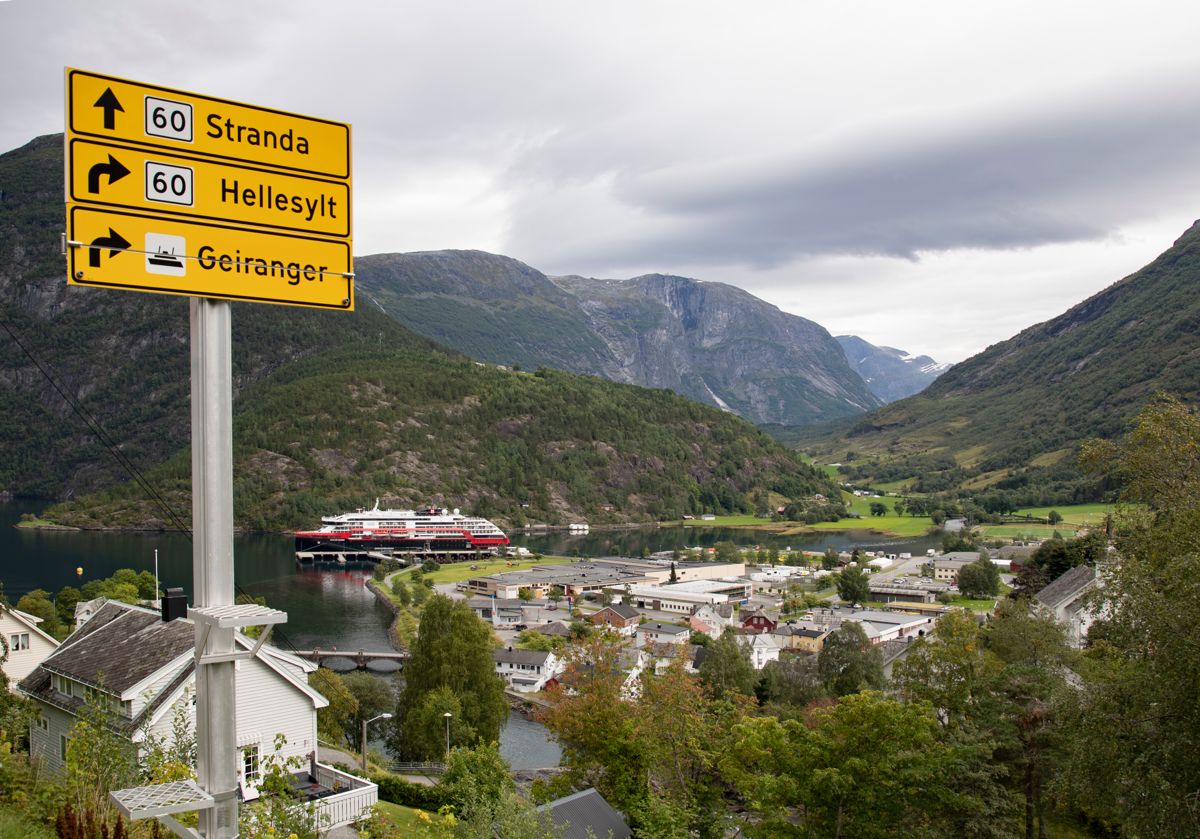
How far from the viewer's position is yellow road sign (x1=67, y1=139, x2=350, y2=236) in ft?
10.4

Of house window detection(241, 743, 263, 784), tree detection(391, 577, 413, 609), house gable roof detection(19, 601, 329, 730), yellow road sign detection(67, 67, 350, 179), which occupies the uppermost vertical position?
yellow road sign detection(67, 67, 350, 179)

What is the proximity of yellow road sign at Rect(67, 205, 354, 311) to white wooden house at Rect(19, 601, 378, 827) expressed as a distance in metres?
7.71

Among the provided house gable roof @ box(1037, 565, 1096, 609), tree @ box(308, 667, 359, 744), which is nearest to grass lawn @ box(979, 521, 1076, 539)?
house gable roof @ box(1037, 565, 1096, 609)

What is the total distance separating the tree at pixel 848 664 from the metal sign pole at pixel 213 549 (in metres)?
23.9

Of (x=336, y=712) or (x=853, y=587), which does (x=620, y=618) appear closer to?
(x=853, y=587)

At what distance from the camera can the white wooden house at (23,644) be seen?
1754 cm

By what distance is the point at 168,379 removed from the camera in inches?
6004

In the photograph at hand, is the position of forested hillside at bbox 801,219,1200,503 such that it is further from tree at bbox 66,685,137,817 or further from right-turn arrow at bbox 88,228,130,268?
right-turn arrow at bbox 88,228,130,268

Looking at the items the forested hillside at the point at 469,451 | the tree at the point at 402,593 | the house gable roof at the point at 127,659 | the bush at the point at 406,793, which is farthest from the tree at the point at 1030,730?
the forested hillside at the point at 469,451

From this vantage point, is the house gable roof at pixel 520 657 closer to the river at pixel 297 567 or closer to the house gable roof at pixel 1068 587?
the river at pixel 297 567

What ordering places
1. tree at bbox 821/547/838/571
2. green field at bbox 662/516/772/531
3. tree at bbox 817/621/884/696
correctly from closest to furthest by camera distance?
tree at bbox 817/621/884/696, tree at bbox 821/547/838/571, green field at bbox 662/516/772/531

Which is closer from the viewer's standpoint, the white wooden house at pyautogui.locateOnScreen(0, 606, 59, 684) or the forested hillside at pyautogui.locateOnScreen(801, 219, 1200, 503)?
the white wooden house at pyautogui.locateOnScreen(0, 606, 59, 684)

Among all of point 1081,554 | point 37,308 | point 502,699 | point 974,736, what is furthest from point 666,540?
point 37,308

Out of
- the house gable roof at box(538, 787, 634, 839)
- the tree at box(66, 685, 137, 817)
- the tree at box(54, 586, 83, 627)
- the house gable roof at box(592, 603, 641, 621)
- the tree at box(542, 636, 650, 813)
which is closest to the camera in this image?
the tree at box(66, 685, 137, 817)
